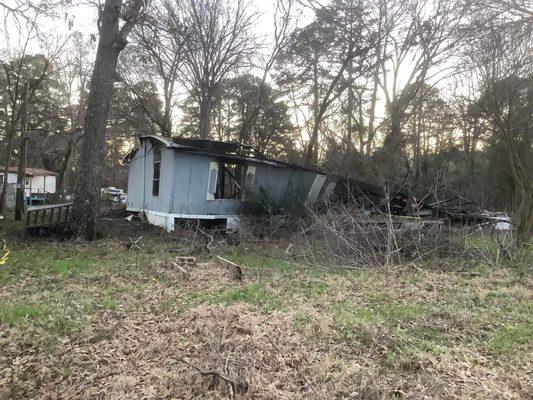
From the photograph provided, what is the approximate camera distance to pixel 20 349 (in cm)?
454

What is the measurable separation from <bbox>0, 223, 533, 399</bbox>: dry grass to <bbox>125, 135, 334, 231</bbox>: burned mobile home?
7.41 metres

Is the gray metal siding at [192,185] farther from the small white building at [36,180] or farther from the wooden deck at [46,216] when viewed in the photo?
the small white building at [36,180]

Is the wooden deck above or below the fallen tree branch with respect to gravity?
above

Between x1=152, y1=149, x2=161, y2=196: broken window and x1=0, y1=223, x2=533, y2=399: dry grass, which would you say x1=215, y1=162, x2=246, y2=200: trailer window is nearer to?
x1=152, y1=149, x2=161, y2=196: broken window

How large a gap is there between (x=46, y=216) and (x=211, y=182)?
5550mm

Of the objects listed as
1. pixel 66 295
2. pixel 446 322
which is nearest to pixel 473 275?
pixel 446 322

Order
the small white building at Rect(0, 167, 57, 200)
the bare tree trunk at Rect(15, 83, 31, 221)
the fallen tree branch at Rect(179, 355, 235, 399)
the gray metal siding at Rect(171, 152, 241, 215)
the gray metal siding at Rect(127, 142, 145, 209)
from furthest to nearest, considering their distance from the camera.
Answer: the small white building at Rect(0, 167, 57, 200), the gray metal siding at Rect(127, 142, 145, 209), the bare tree trunk at Rect(15, 83, 31, 221), the gray metal siding at Rect(171, 152, 241, 215), the fallen tree branch at Rect(179, 355, 235, 399)

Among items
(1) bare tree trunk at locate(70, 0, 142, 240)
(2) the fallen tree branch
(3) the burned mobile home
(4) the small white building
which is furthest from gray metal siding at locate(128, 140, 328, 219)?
(4) the small white building

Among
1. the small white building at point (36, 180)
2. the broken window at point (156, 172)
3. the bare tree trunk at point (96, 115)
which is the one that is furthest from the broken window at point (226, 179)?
the small white building at point (36, 180)

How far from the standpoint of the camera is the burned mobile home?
15281mm

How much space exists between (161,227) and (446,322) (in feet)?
38.1

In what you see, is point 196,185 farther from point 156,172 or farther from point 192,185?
point 156,172

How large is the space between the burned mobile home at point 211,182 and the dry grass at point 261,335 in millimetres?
7411

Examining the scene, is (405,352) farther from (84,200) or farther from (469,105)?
(469,105)
